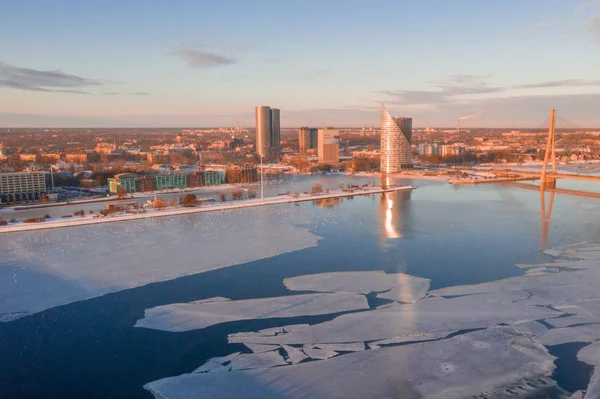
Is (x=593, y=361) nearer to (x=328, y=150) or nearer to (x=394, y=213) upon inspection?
(x=394, y=213)

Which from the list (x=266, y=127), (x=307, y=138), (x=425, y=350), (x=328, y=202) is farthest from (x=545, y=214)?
(x=266, y=127)

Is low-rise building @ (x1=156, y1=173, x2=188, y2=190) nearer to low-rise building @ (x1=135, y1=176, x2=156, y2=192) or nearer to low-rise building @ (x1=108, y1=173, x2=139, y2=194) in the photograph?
low-rise building @ (x1=135, y1=176, x2=156, y2=192)

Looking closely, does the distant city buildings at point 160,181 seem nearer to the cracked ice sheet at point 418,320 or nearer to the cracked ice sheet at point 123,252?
the cracked ice sheet at point 123,252

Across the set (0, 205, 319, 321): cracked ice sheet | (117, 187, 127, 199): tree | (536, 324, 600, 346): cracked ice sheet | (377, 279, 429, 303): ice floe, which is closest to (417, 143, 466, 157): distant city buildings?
(117, 187, 127, 199): tree

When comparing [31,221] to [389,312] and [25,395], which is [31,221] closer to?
[25,395]

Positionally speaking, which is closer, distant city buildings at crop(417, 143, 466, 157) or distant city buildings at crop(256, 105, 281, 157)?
distant city buildings at crop(417, 143, 466, 157)

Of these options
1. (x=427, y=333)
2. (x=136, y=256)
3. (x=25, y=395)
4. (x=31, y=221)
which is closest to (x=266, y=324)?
(x=427, y=333)
